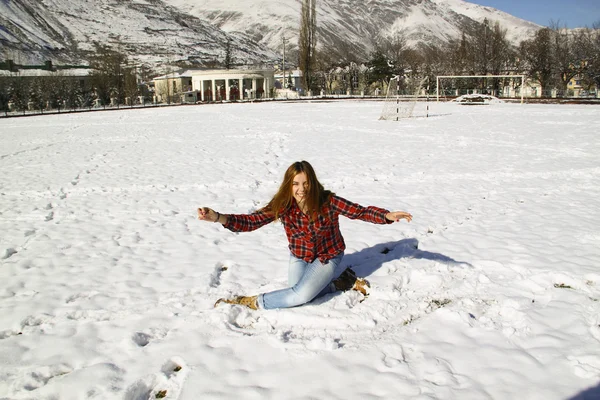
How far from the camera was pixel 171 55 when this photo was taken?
167 metres

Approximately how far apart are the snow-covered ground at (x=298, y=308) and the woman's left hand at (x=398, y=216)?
0.82 meters

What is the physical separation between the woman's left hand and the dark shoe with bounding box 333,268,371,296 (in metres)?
0.74

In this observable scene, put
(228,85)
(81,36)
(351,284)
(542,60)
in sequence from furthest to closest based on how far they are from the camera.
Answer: (81,36), (228,85), (542,60), (351,284)

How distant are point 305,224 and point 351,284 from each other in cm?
84

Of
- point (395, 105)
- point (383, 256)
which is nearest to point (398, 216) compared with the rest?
point (383, 256)

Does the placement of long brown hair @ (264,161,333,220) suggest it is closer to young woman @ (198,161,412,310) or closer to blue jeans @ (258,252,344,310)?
young woman @ (198,161,412,310)

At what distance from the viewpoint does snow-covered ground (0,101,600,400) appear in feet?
10.5

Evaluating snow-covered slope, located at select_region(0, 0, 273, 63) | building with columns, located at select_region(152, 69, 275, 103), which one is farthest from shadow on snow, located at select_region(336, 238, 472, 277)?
snow-covered slope, located at select_region(0, 0, 273, 63)

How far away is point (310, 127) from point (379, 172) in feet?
37.6

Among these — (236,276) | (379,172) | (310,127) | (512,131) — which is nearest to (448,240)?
(236,276)

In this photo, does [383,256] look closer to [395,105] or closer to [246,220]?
[246,220]

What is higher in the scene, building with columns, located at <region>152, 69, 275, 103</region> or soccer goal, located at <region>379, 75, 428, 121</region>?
building with columns, located at <region>152, 69, 275, 103</region>

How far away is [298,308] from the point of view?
161 inches

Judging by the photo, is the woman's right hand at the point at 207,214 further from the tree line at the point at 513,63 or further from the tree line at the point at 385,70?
the tree line at the point at 513,63
